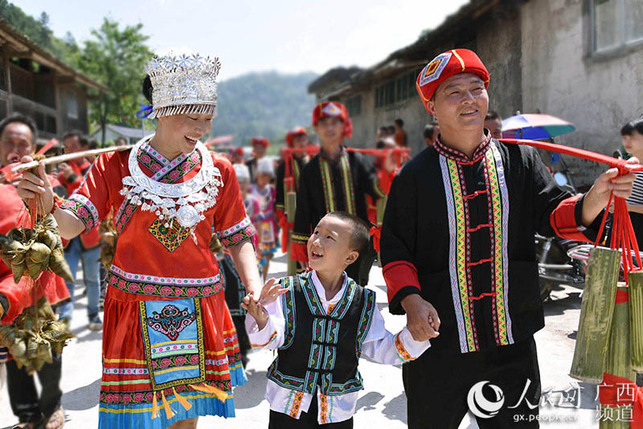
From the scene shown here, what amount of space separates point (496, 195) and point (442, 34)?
1152 mm

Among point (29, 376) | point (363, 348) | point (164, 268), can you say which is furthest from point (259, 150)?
point (363, 348)

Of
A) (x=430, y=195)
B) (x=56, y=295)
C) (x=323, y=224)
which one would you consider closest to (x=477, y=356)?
(x=430, y=195)

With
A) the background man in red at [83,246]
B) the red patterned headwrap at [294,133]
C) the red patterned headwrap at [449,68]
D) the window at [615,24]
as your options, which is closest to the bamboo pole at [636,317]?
the red patterned headwrap at [449,68]

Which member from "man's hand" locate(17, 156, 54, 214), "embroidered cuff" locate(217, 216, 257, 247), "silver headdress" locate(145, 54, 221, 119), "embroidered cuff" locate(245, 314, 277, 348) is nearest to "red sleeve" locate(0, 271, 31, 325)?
"man's hand" locate(17, 156, 54, 214)

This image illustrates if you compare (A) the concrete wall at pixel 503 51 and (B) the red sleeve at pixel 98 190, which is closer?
(B) the red sleeve at pixel 98 190

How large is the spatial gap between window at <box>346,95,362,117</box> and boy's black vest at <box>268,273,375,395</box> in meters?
2.54

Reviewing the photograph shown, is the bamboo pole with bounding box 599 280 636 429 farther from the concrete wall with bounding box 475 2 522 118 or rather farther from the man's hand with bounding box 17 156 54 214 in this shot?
the man's hand with bounding box 17 156 54 214

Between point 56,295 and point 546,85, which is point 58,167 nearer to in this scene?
point 56,295

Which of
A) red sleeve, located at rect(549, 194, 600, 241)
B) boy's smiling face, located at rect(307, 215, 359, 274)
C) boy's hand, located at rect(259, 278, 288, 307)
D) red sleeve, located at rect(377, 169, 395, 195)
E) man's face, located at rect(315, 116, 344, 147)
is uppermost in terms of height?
man's face, located at rect(315, 116, 344, 147)

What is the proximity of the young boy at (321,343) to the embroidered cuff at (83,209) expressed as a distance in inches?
32.1

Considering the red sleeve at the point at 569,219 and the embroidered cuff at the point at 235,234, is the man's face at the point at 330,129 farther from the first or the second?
the red sleeve at the point at 569,219

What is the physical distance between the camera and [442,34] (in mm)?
2896

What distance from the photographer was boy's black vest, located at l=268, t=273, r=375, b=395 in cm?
225

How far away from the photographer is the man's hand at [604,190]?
1.84 m
